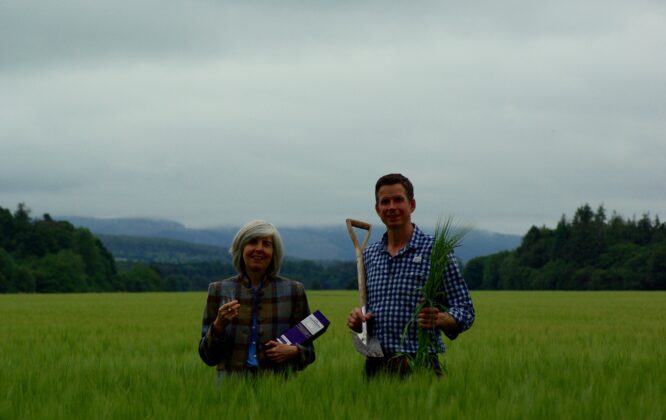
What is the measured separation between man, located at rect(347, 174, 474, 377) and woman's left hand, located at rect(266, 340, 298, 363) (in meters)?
0.40

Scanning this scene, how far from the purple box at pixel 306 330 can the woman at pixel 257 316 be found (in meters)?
0.05

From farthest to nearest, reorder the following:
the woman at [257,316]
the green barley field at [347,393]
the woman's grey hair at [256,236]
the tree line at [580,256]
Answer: the tree line at [580,256]
the woman at [257,316]
the woman's grey hair at [256,236]
the green barley field at [347,393]

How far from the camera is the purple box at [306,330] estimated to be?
521 centimetres

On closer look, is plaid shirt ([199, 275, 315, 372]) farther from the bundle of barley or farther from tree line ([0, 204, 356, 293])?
tree line ([0, 204, 356, 293])

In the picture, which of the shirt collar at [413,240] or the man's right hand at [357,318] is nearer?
the man's right hand at [357,318]

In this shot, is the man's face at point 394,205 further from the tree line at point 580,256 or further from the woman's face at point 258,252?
the tree line at point 580,256

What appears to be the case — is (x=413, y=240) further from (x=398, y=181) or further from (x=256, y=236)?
(x=256, y=236)

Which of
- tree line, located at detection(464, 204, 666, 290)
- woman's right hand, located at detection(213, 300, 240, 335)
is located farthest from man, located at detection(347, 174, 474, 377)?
tree line, located at detection(464, 204, 666, 290)

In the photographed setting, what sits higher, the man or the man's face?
the man's face

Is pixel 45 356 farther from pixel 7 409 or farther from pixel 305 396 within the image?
pixel 305 396

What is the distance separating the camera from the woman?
5230 mm

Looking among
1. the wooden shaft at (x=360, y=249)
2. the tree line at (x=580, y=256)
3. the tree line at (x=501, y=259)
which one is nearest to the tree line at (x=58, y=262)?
the tree line at (x=501, y=259)

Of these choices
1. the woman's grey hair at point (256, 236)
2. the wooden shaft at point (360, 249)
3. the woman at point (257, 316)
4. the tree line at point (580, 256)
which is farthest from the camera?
the tree line at point (580, 256)

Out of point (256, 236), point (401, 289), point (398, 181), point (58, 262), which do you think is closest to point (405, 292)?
point (401, 289)
